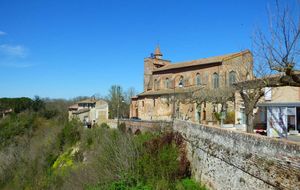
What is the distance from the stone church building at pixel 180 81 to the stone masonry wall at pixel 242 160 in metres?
17.2

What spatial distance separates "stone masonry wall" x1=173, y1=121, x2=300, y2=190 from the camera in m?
7.30

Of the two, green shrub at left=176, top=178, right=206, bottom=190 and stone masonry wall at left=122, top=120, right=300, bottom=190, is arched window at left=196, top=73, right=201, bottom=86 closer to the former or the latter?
stone masonry wall at left=122, top=120, right=300, bottom=190

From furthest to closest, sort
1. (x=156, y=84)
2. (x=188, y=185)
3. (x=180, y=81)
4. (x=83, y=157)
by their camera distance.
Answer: (x=156, y=84) < (x=180, y=81) < (x=83, y=157) < (x=188, y=185)

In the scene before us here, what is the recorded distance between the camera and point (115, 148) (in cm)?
2077

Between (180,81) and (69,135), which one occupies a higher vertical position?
(180,81)

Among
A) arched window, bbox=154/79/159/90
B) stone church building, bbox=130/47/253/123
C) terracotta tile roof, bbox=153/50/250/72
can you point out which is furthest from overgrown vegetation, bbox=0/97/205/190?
terracotta tile roof, bbox=153/50/250/72

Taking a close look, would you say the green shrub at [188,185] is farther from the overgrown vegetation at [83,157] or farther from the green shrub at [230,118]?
the green shrub at [230,118]

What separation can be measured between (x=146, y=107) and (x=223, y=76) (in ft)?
48.6

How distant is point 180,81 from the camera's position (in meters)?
38.7

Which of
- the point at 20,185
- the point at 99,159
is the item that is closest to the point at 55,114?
the point at 20,185

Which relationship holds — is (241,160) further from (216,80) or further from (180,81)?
(216,80)

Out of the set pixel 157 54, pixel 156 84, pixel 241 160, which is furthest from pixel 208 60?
pixel 241 160

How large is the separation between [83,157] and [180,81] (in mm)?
15315

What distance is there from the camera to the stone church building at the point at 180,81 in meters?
37.4
